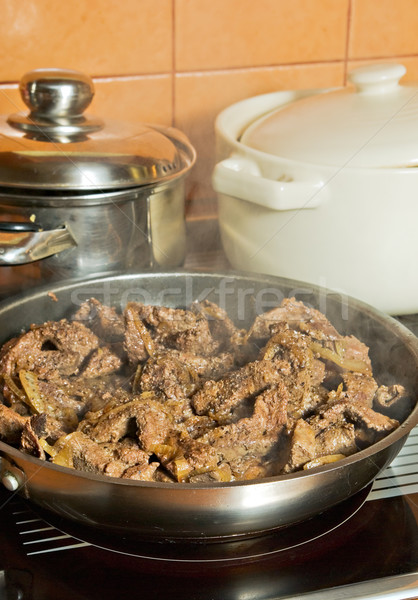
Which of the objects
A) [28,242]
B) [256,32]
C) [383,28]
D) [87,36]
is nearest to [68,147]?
[28,242]

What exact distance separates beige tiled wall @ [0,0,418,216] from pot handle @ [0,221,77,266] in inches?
Result: 19.6

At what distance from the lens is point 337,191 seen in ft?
4.14

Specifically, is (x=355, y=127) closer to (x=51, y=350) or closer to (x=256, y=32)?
(x=256, y=32)

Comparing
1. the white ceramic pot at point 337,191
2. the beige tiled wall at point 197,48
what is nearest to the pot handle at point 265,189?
the white ceramic pot at point 337,191

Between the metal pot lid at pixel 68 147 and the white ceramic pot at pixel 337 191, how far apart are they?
143mm

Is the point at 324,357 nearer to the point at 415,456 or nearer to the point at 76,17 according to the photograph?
the point at 415,456

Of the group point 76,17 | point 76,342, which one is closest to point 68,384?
point 76,342

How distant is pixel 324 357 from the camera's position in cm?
113


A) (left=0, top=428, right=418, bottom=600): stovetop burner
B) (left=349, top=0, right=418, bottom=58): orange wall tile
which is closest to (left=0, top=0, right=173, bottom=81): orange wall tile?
(left=349, top=0, right=418, bottom=58): orange wall tile

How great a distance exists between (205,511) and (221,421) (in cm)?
23

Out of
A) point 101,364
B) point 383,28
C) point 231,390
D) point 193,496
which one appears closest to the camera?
point 193,496

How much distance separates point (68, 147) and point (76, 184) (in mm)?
82

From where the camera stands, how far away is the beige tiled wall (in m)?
1.59

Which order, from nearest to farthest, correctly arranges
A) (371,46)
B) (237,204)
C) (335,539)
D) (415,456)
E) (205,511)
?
(205,511)
(335,539)
(415,456)
(237,204)
(371,46)
